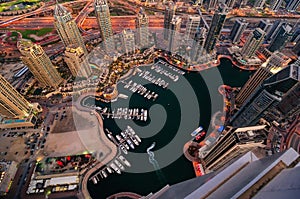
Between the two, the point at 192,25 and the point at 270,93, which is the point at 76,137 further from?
the point at 192,25

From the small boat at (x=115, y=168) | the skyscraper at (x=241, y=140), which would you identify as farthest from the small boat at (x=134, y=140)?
the skyscraper at (x=241, y=140)

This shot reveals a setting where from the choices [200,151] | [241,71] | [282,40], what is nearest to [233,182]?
[200,151]

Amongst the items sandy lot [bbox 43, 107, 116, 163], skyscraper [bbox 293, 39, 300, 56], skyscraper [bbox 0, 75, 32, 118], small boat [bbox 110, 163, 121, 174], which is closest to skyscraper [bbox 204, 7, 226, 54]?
skyscraper [bbox 293, 39, 300, 56]

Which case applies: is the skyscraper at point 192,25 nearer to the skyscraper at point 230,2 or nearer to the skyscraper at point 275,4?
the skyscraper at point 230,2

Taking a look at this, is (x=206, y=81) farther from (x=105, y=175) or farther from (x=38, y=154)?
(x=38, y=154)

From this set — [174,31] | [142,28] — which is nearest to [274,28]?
[174,31]

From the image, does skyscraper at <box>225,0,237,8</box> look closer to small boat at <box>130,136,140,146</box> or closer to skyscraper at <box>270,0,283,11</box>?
skyscraper at <box>270,0,283,11</box>
